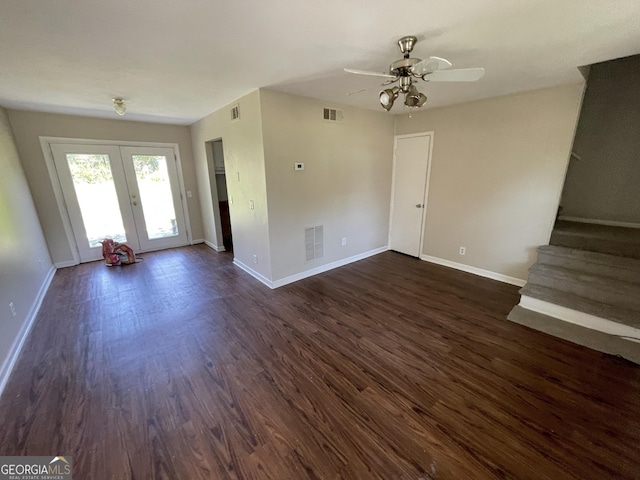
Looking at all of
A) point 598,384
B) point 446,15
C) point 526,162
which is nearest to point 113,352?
point 446,15

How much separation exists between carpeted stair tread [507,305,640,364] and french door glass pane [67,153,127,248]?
21.3 ft

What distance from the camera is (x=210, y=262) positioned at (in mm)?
4527

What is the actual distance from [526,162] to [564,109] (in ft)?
2.06

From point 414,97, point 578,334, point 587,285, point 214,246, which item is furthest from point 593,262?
→ point 214,246

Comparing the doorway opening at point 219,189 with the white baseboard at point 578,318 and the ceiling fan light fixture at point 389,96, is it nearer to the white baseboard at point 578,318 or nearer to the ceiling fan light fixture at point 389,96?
the ceiling fan light fixture at point 389,96

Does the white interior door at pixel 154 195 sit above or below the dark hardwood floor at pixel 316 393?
above

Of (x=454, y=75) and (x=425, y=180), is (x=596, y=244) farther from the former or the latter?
(x=454, y=75)

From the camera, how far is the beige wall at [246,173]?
10.3 feet

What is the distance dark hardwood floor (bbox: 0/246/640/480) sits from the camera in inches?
55.4

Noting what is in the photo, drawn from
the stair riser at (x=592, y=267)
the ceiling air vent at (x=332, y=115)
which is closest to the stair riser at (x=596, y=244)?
the stair riser at (x=592, y=267)

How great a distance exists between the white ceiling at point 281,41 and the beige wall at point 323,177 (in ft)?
1.59

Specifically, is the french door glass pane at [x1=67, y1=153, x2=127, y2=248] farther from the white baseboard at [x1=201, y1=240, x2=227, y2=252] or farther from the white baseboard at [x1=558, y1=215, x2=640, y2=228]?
the white baseboard at [x1=558, y1=215, x2=640, y2=228]

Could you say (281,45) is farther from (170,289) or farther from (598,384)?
(598,384)

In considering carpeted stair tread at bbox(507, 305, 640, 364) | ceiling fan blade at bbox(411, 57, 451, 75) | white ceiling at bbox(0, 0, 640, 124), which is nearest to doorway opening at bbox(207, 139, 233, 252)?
white ceiling at bbox(0, 0, 640, 124)
